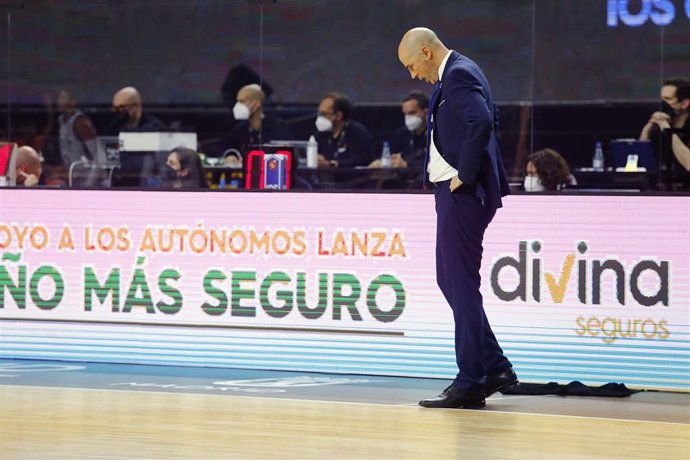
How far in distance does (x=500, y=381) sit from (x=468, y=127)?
3.80ft

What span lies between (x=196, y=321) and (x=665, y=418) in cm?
272

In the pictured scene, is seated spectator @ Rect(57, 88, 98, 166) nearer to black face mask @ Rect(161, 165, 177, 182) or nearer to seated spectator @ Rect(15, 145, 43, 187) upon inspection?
black face mask @ Rect(161, 165, 177, 182)

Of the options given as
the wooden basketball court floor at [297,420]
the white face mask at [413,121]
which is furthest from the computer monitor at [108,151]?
the wooden basketball court floor at [297,420]

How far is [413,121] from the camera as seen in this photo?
41.9 feet

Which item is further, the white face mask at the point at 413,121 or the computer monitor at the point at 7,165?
the white face mask at the point at 413,121

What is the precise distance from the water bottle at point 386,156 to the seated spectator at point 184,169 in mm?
2534

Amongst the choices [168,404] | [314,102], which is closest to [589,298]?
[168,404]

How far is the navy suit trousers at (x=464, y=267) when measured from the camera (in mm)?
5699

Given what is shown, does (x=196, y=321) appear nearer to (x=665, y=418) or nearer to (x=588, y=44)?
(x=665, y=418)

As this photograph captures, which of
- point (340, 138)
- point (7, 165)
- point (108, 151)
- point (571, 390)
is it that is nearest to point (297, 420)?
point (571, 390)

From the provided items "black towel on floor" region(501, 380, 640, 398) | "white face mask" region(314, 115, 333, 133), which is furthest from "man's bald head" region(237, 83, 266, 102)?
"black towel on floor" region(501, 380, 640, 398)

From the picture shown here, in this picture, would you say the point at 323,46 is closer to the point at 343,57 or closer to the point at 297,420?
the point at 343,57

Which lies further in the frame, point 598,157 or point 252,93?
point 252,93

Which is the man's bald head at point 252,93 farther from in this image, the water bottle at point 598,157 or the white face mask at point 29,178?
the white face mask at point 29,178
